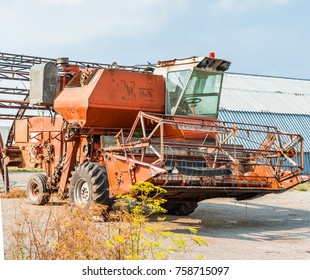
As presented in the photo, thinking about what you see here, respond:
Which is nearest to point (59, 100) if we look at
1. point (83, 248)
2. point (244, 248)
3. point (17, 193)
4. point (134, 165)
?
point (134, 165)

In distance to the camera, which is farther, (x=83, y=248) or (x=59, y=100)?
(x=59, y=100)

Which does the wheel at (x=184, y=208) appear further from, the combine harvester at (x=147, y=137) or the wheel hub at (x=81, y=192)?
the wheel hub at (x=81, y=192)

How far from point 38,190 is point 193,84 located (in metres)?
5.28

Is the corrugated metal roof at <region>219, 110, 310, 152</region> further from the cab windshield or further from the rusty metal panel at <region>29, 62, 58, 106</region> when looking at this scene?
the rusty metal panel at <region>29, 62, 58, 106</region>

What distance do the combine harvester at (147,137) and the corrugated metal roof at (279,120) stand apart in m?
18.4

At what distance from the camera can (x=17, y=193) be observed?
658 inches

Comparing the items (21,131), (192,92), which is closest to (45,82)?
(21,131)

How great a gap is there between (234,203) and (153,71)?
5847 millimetres

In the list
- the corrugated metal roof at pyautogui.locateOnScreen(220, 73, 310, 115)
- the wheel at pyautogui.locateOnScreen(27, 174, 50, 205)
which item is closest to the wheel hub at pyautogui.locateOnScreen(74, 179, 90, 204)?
the wheel at pyautogui.locateOnScreen(27, 174, 50, 205)

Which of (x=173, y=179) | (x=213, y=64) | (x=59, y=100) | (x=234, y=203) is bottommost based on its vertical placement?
(x=234, y=203)

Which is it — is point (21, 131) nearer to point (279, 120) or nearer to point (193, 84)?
point (193, 84)

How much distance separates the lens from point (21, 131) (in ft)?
51.0
